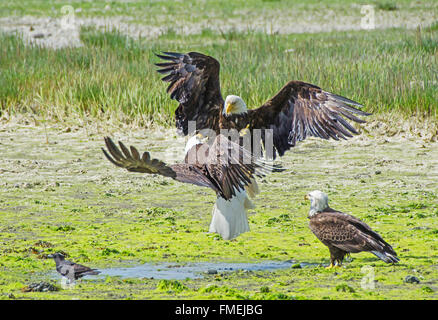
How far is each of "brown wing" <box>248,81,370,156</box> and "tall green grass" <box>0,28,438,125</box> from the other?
3.83 m

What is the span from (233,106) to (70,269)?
2.56 m

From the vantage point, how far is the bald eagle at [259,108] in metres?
7.34

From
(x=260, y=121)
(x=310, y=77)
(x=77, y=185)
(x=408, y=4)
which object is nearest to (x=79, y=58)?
(x=310, y=77)

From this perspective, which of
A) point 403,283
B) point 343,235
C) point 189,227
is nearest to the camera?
point 403,283

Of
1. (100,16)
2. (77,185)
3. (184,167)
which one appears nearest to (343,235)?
(184,167)

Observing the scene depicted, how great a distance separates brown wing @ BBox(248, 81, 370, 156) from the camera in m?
7.30

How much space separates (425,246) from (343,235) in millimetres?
881

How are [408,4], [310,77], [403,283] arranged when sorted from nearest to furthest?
1. [403,283]
2. [310,77]
3. [408,4]

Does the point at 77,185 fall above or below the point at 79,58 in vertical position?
below

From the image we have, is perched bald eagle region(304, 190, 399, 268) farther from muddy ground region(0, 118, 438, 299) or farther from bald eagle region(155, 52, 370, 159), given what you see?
bald eagle region(155, 52, 370, 159)

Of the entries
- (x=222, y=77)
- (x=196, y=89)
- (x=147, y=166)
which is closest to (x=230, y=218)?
(x=147, y=166)

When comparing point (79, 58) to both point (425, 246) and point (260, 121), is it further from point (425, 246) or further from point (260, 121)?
point (425, 246)

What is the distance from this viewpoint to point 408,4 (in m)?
27.5

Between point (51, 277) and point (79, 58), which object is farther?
point (79, 58)
